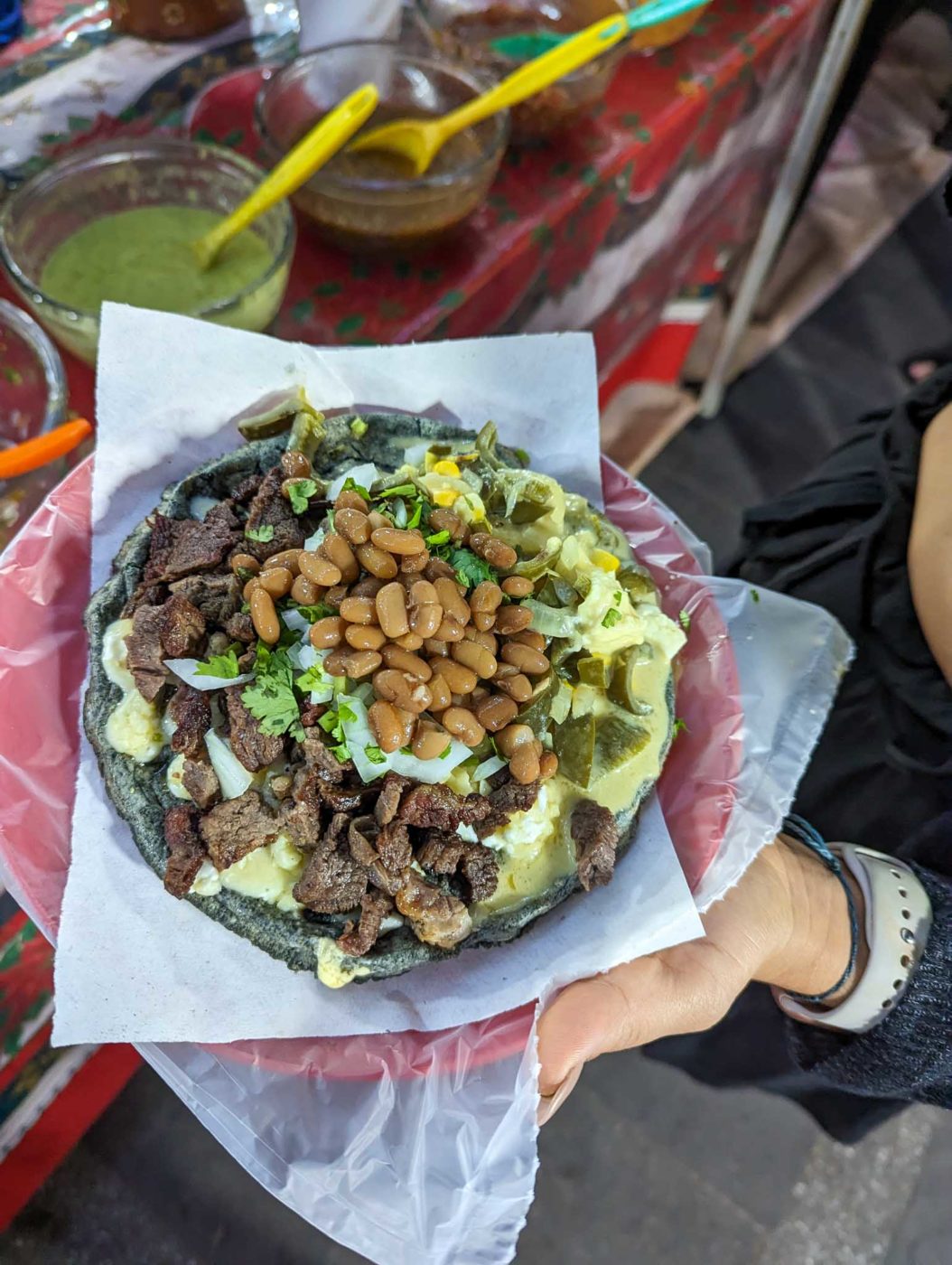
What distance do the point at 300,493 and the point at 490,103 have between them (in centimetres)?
105

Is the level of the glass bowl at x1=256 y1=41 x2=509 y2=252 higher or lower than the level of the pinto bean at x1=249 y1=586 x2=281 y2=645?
higher

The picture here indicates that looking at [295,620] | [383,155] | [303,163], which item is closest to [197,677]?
[295,620]

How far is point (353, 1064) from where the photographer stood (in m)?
1.36

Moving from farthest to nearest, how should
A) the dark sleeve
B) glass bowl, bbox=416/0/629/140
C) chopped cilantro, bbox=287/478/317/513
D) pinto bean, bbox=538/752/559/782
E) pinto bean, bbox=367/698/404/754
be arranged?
glass bowl, bbox=416/0/629/140
the dark sleeve
chopped cilantro, bbox=287/478/317/513
pinto bean, bbox=538/752/559/782
pinto bean, bbox=367/698/404/754

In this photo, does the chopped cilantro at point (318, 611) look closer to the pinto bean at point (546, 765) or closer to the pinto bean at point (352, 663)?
the pinto bean at point (352, 663)

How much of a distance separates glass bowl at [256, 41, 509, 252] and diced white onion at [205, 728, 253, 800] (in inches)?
44.4

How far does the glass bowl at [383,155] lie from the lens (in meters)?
1.84

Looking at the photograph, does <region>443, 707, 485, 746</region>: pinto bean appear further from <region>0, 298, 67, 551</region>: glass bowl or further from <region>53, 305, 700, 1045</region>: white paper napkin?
<region>0, 298, 67, 551</region>: glass bowl

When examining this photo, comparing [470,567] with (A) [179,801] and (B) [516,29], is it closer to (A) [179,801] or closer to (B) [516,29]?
(A) [179,801]

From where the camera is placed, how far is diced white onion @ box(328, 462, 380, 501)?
1.42 meters

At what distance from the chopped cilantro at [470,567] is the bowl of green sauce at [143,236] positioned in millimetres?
Result: 674

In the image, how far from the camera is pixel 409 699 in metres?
1.21

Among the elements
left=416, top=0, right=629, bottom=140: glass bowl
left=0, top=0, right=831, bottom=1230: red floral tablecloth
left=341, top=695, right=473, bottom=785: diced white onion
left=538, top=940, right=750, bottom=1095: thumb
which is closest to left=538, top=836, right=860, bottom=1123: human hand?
left=538, top=940, right=750, bottom=1095: thumb

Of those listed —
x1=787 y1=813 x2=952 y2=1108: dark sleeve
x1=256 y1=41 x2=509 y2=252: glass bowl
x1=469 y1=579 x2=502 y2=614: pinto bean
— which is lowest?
x1=787 y1=813 x2=952 y2=1108: dark sleeve
